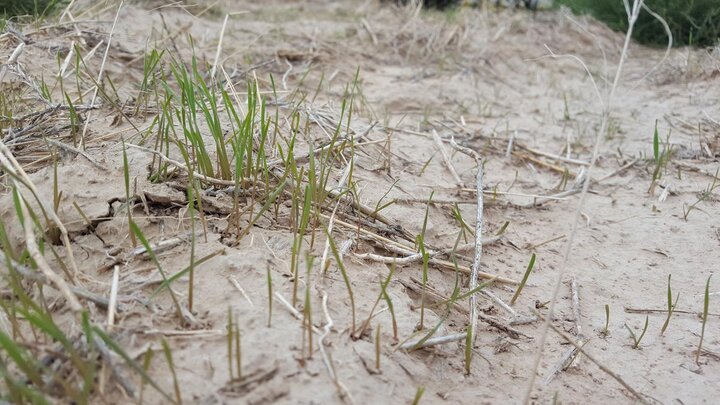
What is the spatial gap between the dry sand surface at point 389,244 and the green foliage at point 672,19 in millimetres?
1236

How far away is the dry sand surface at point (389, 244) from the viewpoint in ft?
4.49

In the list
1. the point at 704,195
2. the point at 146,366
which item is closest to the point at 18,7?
the point at 146,366

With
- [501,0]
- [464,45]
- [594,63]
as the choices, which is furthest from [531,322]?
[501,0]

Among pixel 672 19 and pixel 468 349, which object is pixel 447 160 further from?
pixel 672 19

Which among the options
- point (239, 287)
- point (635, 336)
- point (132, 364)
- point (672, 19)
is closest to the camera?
point (132, 364)

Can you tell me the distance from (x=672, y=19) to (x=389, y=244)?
4144 mm

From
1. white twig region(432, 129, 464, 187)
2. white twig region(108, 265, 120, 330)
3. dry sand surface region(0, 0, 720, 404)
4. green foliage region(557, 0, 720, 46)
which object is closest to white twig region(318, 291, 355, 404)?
dry sand surface region(0, 0, 720, 404)

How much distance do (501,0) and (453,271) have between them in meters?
5.71

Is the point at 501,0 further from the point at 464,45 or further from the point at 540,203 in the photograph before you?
the point at 540,203

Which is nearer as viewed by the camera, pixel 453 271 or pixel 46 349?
pixel 46 349

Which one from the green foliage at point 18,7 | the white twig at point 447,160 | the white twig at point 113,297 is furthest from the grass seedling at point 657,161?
the green foliage at point 18,7

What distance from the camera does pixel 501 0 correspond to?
7.00m

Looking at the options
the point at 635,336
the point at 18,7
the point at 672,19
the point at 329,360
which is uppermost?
the point at 672,19

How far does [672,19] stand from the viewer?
4988mm
